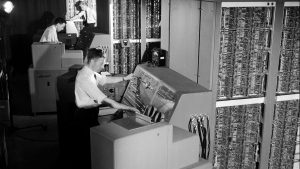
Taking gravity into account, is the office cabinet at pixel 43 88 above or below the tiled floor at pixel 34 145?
above

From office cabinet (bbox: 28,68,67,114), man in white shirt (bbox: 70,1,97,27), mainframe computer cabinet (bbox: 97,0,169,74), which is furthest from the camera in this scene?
man in white shirt (bbox: 70,1,97,27)

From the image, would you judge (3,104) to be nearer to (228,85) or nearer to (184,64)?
(184,64)

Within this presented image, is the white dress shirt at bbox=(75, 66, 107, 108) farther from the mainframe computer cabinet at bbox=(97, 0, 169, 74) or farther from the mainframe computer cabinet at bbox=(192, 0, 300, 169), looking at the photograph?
the mainframe computer cabinet at bbox=(97, 0, 169, 74)

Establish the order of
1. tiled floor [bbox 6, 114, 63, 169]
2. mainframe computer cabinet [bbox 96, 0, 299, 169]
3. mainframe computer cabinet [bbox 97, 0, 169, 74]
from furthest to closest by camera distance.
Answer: mainframe computer cabinet [bbox 97, 0, 169, 74] → tiled floor [bbox 6, 114, 63, 169] → mainframe computer cabinet [bbox 96, 0, 299, 169]

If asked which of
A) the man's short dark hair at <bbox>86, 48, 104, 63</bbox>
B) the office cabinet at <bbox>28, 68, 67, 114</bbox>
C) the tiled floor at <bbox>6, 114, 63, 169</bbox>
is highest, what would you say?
the man's short dark hair at <bbox>86, 48, 104, 63</bbox>

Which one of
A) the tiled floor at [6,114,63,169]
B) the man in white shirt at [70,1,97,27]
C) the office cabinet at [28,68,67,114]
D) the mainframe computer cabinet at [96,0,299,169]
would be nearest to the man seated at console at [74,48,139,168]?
the mainframe computer cabinet at [96,0,299,169]

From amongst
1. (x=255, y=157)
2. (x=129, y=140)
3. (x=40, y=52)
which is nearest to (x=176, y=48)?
(x=255, y=157)

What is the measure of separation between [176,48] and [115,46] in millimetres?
1951

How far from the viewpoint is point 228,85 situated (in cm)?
306

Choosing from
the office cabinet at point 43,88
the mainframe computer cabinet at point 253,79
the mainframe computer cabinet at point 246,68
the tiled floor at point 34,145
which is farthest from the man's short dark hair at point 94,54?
the office cabinet at point 43,88

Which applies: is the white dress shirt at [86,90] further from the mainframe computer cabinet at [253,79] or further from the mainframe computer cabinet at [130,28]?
the mainframe computer cabinet at [130,28]

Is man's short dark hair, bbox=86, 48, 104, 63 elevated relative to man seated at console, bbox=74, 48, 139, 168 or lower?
elevated

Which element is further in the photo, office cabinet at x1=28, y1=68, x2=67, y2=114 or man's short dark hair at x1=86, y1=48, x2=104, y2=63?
office cabinet at x1=28, y1=68, x2=67, y2=114

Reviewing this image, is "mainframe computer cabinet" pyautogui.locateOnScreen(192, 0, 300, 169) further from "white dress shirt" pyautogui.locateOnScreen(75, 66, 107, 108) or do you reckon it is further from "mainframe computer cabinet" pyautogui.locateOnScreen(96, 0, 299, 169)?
"white dress shirt" pyautogui.locateOnScreen(75, 66, 107, 108)
